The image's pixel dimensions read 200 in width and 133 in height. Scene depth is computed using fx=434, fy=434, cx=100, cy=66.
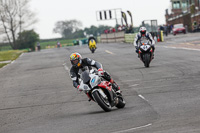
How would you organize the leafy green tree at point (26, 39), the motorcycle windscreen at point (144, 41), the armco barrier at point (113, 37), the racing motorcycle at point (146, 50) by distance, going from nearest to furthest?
the racing motorcycle at point (146, 50), the motorcycle windscreen at point (144, 41), the armco barrier at point (113, 37), the leafy green tree at point (26, 39)

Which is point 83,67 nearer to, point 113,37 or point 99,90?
point 99,90

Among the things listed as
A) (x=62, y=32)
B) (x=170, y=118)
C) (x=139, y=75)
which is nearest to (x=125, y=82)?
(x=139, y=75)

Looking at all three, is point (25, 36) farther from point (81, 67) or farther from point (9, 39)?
point (81, 67)

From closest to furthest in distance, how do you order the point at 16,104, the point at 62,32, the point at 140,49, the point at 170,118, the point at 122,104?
the point at 170,118
the point at 122,104
the point at 16,104
the point at 140,49
the point at 62,32

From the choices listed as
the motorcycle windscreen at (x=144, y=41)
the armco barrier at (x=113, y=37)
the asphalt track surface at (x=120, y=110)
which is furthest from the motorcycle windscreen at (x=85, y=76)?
the armco barrier at (x=113, y=37)

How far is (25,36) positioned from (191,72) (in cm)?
8905

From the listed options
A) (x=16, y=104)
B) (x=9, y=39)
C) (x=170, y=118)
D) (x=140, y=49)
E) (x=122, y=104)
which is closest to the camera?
(x=170, y=118)

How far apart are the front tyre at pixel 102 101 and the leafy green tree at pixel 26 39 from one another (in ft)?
306

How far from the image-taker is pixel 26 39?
103 meters

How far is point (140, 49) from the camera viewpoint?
19.8 meters

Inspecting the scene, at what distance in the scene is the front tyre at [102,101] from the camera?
9.84 m

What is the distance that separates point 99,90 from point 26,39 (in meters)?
94.8

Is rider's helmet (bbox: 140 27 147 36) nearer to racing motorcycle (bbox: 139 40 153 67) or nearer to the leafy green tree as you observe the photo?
racing motorcycle (bbox: 139 40 153 67)

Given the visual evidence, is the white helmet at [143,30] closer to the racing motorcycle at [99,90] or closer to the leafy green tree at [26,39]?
the racing motorcycle at [99,90]
